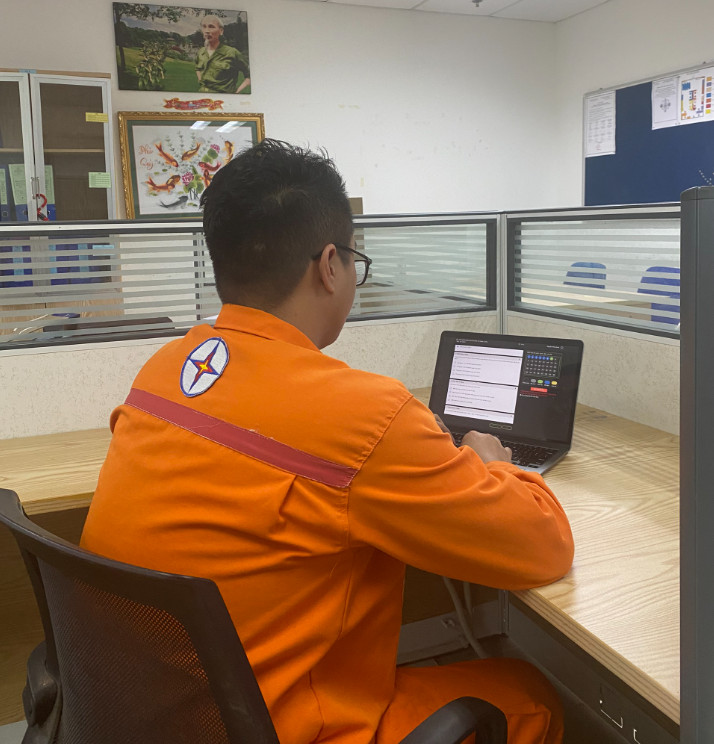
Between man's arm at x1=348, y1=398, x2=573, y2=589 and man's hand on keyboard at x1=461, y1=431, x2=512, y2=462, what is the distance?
11.6 inches

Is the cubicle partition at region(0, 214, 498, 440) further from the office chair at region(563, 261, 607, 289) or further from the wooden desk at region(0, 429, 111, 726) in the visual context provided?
the office chair at region(563, 261, 607, 289)

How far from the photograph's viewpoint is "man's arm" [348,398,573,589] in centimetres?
84

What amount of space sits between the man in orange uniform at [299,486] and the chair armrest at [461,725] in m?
0.11

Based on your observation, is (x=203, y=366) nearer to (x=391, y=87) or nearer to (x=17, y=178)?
(x=17, y=178)

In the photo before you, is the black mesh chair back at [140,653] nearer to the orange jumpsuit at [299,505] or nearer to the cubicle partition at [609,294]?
the orange jumpsuit at [299,505]

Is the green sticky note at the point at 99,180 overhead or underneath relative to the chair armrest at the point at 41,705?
overhead

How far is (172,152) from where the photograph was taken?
15.6ft

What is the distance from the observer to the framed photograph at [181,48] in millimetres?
4598

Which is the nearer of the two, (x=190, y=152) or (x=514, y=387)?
(x=514, y=387)

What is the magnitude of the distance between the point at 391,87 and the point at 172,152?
164 centimetres

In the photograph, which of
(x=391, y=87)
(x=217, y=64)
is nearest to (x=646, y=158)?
(x=391, y=87)

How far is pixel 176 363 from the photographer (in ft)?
3.13

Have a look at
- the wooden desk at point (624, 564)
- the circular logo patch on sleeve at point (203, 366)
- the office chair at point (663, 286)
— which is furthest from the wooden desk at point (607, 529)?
the circular logo patch on sleeve at point (203, 366)

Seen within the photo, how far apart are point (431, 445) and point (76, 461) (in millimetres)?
1008
